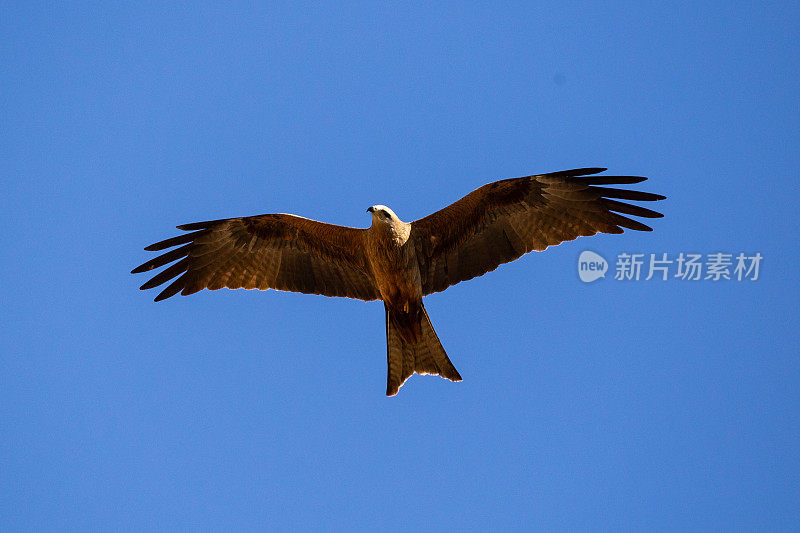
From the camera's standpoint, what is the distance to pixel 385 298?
36.9 feet

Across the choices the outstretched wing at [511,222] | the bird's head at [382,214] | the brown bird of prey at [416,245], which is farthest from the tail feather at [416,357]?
the bird's head at [382,214]

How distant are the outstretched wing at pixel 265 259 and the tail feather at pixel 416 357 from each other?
76cm

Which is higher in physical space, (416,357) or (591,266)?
(591,266)

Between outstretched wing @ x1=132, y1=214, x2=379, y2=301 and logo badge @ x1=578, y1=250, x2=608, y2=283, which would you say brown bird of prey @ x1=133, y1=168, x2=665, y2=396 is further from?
logo badge @ x1=578, y1=250, x2=608, y2=283

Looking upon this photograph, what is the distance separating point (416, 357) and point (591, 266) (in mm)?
3276

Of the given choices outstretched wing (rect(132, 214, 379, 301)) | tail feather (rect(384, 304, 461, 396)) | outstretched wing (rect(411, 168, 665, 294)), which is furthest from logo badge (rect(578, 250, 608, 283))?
outstretched wing (rect(132, 214, 379, 301))

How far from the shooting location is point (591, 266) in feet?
42.2

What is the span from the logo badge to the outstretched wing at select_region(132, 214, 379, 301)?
3.19 metres

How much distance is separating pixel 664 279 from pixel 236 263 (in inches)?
231

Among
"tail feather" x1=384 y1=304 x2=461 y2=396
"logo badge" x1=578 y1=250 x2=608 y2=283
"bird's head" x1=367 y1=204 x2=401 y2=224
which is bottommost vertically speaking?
"tail feather" x1=384 y1=304 x2=461 y2=396

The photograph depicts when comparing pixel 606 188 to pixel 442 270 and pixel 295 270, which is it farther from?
pixel 295 270

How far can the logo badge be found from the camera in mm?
12781

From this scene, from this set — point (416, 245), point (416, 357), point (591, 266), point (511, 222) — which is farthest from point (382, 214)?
point (591, 266)

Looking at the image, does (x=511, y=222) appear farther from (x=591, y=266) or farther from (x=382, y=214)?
(x=591, y=266)
